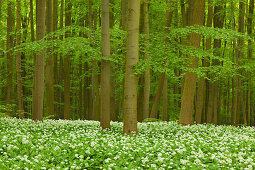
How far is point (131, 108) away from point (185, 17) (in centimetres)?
1252

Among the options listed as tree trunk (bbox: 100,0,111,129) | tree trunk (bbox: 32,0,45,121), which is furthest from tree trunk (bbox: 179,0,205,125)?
tree trunk (bbox: 32,0,45,121)

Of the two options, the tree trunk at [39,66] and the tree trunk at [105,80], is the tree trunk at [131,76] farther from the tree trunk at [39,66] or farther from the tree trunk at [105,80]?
the tree trunk at [39,66]

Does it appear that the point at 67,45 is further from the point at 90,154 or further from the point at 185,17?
the point at 185,17

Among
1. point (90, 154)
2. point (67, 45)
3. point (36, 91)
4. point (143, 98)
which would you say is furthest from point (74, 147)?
point (143, 98)

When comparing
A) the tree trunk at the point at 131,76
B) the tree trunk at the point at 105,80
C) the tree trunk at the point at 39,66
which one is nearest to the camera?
the tree trunk at the point at 131,76

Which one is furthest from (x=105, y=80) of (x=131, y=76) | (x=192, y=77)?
(x=192, y=77)

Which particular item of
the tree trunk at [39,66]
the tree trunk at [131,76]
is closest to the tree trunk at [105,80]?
the tree trunk at [131,76]

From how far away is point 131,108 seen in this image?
9781 mm

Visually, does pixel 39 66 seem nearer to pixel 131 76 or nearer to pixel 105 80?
pixel 105 80

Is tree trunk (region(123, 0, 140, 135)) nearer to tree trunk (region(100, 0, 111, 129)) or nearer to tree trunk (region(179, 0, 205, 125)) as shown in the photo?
tree trunk (region(100, 0, 111, 129))

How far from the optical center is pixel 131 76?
32.4 feet

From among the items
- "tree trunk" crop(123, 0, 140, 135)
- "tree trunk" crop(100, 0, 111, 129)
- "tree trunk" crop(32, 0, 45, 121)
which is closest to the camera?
"tree trunk" crop(123, 0, 140, 135)

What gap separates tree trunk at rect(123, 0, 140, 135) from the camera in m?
9.78

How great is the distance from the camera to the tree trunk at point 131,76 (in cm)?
978
